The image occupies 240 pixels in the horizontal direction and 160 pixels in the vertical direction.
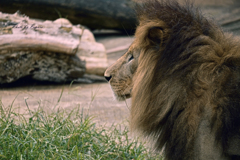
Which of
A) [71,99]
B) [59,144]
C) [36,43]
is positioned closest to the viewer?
[59,144]

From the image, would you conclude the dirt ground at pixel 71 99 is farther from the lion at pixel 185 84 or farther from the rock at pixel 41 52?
the lion at pixel 185 84

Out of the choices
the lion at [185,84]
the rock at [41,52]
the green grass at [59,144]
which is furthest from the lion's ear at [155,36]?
the rock at [41,52]

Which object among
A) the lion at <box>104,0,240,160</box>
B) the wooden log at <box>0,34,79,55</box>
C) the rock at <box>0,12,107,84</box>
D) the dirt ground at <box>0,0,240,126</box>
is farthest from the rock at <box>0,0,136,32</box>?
the lion at <box>104,0,240,160</box>

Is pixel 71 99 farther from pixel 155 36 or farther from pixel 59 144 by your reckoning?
pixel 155 36

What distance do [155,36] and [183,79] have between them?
357 mm

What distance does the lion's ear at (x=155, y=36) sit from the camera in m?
2.08

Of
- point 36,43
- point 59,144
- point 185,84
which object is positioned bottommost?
point 36,43

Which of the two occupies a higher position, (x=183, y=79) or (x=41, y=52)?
(x=183, y=79)

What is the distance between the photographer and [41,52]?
4.71 m

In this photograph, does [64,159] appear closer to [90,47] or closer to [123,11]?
[90,47]

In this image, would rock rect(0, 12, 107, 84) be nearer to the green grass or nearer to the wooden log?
the wooden log

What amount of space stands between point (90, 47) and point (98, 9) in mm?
1769

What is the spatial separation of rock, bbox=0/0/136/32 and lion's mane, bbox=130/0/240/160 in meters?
3.70

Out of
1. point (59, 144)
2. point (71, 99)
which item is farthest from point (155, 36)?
point (71, 99)
